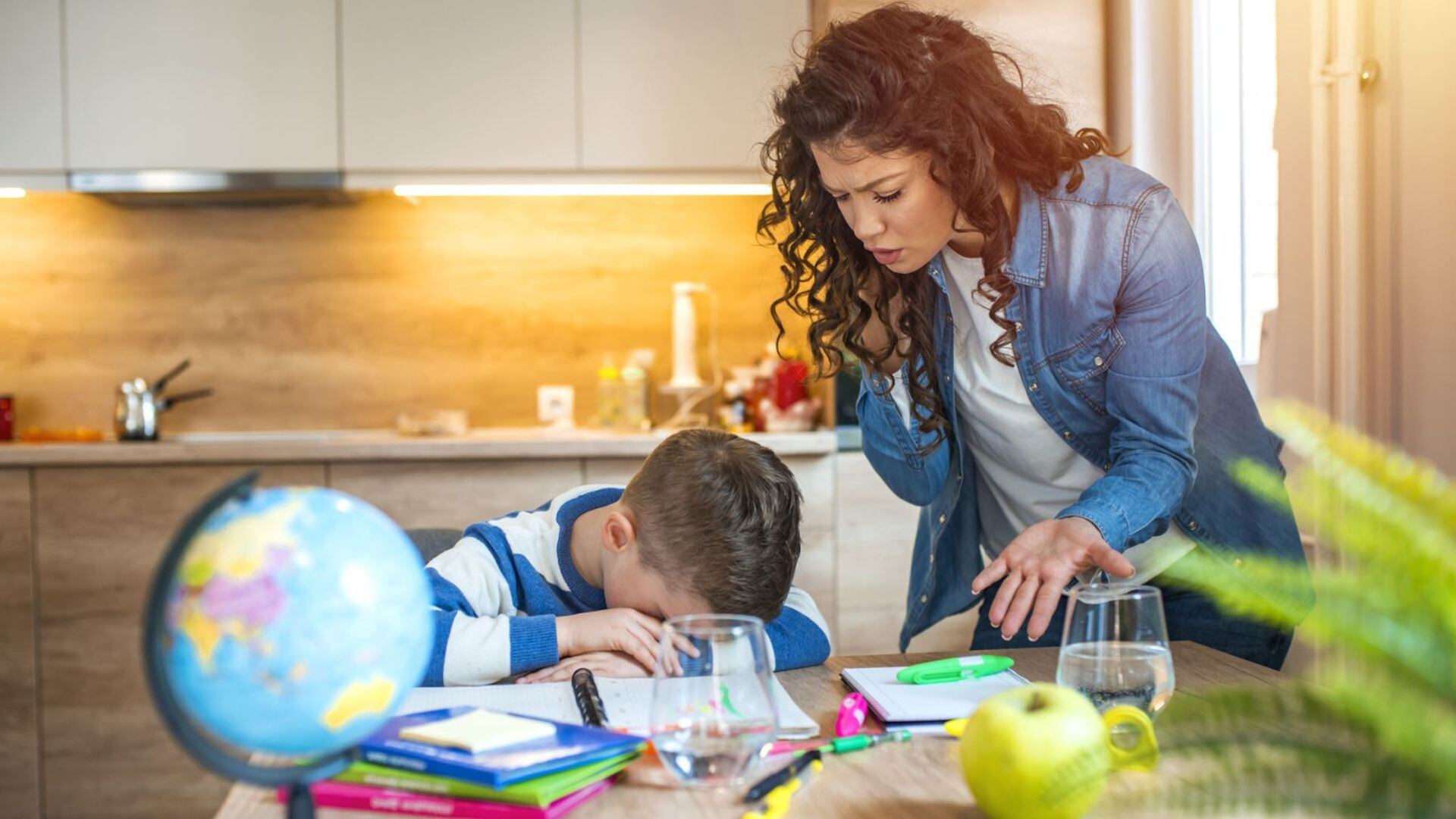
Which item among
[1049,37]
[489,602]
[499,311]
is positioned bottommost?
[489,602]

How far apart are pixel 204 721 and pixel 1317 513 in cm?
56

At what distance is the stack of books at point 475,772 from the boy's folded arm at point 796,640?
0.38 m

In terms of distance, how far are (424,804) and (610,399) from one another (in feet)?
7.28

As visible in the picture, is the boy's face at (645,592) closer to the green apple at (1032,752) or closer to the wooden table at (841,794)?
the wooden table at (841,794)

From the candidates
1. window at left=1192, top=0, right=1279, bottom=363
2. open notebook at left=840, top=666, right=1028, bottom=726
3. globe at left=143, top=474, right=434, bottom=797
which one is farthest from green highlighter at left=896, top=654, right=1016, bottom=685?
window at left=1192, top=0, right=1279, bottom=363

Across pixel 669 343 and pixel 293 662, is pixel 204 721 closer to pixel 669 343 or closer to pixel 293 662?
pixel 293 662

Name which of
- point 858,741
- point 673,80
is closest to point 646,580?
point 858,741

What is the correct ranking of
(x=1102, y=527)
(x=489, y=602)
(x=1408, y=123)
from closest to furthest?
1. (x=1102, y=527)
2. (x=489, y=602)
3. (x=1408, y=123)

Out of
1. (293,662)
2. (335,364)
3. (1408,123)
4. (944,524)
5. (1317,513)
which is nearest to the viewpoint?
(1317,513)

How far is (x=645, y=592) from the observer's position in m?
1.26

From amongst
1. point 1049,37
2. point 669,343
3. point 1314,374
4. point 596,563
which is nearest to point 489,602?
point 596,563

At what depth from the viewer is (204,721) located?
0.64m

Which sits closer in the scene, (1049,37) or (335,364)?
(1049,37)

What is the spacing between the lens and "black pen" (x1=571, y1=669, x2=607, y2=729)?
3.19 feet
